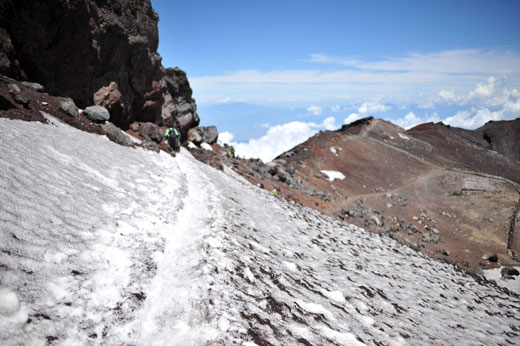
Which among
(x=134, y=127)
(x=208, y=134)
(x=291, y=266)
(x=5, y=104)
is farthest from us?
(x=208, y=134)

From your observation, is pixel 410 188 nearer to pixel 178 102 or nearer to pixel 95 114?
pixel 178 102

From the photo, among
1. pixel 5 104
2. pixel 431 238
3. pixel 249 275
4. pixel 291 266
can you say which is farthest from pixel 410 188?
pixel 5 104

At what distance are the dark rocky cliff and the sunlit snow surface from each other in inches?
308

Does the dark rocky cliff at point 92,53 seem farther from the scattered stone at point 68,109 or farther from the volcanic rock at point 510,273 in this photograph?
the volcanic rock at point 510,273

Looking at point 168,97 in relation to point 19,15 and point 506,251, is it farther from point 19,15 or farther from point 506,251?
point 506,251

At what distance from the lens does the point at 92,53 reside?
19859 millimetres

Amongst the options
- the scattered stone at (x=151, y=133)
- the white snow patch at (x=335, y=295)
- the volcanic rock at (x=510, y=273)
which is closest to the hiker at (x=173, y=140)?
the scattered stone at (x=151, y=133)

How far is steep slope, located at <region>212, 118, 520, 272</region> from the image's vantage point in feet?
93.4

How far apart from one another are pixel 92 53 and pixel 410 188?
155 ft

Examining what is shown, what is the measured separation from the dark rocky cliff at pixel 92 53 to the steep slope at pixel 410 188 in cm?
1189

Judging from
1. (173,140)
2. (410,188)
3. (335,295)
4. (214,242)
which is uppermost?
(410,188)

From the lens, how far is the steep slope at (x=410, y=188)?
2847 centimetres

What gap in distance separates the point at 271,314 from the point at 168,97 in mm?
30538

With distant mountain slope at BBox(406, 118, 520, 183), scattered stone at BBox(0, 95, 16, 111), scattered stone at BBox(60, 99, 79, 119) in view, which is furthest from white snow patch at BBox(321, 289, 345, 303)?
distant mountain slope at BBox(406, 118, 520, 183)
